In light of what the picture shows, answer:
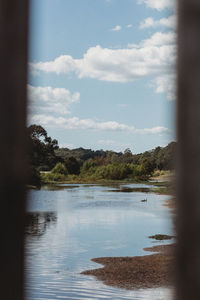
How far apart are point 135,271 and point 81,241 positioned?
5.63 metres

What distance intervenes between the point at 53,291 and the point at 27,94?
9.85 m

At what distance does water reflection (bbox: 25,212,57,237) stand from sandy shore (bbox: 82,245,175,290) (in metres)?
6.30

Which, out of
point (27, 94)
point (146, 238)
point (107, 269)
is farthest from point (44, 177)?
point (27, 94)
